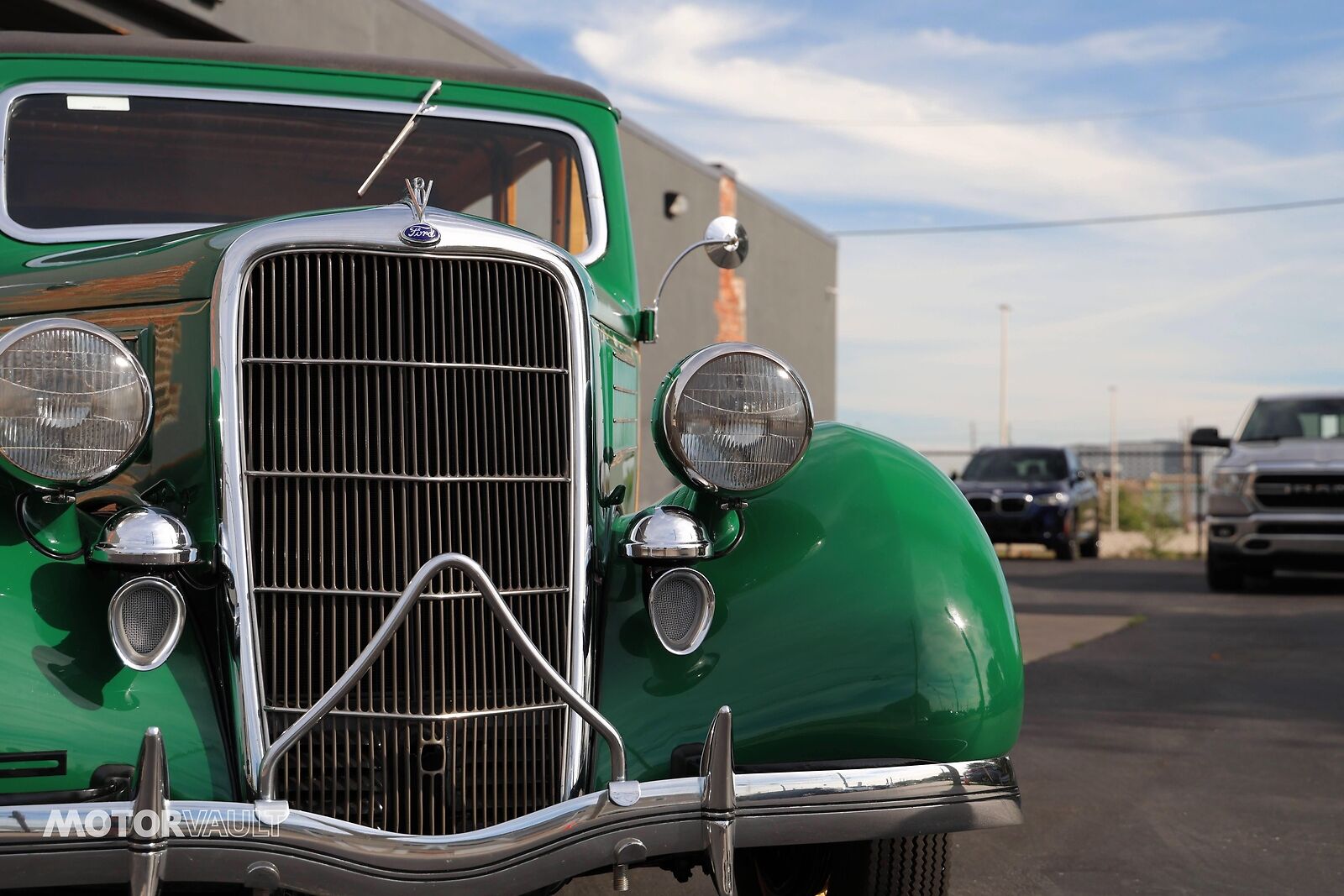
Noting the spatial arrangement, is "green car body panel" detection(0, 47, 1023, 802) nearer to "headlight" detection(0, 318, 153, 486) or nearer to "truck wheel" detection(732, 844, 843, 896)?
"headlight" detection(0, 318, 153, 486)

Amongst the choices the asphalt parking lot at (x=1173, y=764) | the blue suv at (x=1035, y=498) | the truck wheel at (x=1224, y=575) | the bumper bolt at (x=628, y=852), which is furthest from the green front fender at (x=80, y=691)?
the blue suv at (x=1035, y=498)

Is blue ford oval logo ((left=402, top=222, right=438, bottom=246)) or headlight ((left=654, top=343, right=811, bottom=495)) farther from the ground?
blue ford oval logo ((left=402, top=222, right=438, bottom=246))

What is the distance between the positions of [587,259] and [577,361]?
1.38m

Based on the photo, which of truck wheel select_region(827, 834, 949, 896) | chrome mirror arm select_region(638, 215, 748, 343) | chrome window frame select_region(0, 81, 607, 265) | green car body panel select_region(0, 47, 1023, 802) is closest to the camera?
green car body panel select_region(0, 47, 1023, 802)

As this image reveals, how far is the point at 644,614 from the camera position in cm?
292

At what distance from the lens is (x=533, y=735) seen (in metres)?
2.74

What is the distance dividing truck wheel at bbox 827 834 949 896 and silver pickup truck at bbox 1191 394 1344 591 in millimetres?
10554

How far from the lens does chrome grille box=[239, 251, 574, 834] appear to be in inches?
106

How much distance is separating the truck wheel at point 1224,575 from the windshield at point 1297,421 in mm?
1178

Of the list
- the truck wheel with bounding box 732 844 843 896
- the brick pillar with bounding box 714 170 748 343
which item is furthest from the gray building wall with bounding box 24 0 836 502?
the truck wheel with bounding box 732 844 843 896

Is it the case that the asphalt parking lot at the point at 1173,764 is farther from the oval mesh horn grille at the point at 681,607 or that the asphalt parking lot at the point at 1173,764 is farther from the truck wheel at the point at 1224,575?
the truck wheel at the point at 1224,575

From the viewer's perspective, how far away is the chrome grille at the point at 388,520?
2686 millimetres

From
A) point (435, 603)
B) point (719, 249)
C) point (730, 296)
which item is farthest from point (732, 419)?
point (730, 296)

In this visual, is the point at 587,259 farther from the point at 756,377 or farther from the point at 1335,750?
the point at 1335,750
